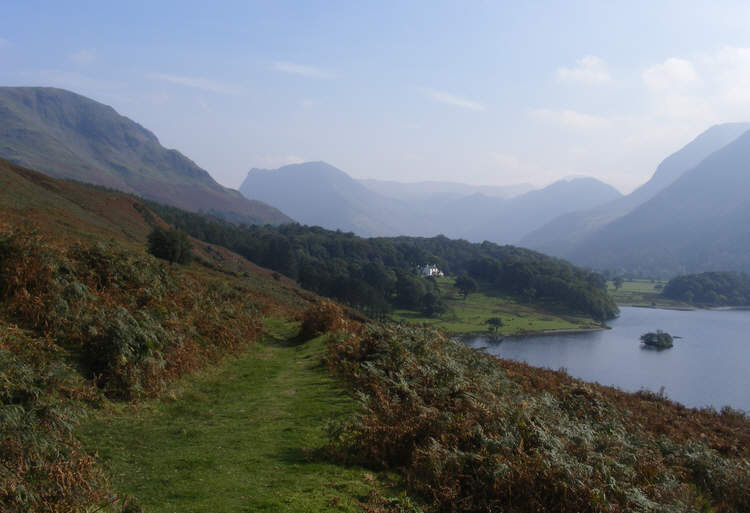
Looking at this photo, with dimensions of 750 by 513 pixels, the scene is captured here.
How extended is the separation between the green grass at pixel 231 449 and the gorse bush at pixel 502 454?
2.34 ft

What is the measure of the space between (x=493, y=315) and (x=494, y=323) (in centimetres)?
1416

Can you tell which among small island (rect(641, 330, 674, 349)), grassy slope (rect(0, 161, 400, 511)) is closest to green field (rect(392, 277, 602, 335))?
small island (rect(641, 330, 674, 349))

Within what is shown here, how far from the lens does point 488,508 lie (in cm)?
651

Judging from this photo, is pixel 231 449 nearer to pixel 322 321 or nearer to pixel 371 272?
pixel 322 321

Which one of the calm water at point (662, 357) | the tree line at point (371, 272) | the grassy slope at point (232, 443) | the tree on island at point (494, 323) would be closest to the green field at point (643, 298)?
the tree line at point (371, 272)

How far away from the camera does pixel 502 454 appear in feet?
24.3

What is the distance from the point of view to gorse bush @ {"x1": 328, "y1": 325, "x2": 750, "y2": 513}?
6656 millimetres

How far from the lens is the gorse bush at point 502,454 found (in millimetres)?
6656

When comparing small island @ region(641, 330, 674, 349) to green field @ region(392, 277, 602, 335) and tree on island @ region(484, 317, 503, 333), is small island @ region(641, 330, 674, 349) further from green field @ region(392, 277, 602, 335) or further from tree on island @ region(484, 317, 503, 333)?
tree on island @ region(484, 317, 503, 333)

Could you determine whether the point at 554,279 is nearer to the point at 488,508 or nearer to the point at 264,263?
the point at 264,263

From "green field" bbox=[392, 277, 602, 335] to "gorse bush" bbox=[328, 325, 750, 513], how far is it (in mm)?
87058

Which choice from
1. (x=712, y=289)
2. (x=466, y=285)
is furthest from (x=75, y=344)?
(x=712, y=289)

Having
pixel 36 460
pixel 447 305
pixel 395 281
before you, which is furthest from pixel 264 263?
pixel 36 460

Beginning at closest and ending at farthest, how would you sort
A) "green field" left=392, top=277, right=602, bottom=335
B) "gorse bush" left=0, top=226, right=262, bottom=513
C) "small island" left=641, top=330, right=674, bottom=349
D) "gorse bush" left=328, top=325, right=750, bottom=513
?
"gorse bush" left=0, top=226, right=262, bottom=513 < "gorse bush" left=328, top=325, right=750, bottom=513 < "small island" left=641, top=330, right=674, bottom=349 < "green field" left=392, top=277, right=602, bottom=335
